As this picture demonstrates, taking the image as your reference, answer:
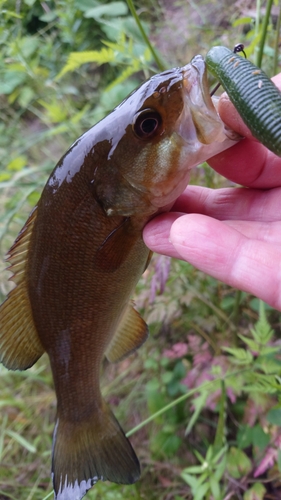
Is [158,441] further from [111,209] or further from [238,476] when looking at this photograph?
[111,209]

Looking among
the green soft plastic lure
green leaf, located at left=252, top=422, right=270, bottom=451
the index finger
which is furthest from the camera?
green leaf, located at left=252, top=422, right=270, bottom=451

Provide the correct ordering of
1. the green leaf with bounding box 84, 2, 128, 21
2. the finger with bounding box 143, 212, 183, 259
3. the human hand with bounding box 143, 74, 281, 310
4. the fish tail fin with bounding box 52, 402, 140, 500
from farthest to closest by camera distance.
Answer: the green leaf with bounding box 84, 2, 128, 21, the fish tail fin with bounding box 52, 402, 140, 500, the finger with bounding box 143, 212, 183, 259, the human hand with bounding box 143, 74, 281, 310

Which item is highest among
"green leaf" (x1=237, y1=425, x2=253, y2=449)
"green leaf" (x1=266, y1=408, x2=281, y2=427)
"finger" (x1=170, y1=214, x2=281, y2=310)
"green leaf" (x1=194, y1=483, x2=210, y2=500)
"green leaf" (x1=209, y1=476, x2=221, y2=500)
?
"finger" (x1=170, y1=214, x2=281, y2=310)

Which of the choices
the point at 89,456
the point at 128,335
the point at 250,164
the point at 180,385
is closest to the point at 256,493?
the point at 180,385

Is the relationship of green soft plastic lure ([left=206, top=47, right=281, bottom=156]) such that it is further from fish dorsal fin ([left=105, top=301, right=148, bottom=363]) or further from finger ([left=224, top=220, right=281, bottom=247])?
fish dorsal fin ([left=105, top=301, right=148, bottom=363])

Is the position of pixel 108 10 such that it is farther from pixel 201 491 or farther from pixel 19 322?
pixel 201 491

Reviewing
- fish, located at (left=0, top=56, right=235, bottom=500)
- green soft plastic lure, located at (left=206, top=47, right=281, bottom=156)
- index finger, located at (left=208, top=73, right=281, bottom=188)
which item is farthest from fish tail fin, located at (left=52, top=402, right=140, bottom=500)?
green soft plastic lure, located at (left=206, top=47, right=281, bottom=156)

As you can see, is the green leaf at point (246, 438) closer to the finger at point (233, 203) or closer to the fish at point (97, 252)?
the fish at point (97, 252)
